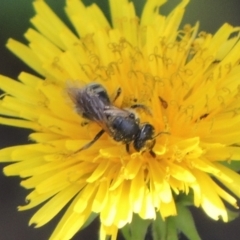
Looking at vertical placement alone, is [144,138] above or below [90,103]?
below

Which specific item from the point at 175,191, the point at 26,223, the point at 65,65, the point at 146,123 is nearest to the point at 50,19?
the point at 65,65

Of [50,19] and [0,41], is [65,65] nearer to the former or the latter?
[50,19]

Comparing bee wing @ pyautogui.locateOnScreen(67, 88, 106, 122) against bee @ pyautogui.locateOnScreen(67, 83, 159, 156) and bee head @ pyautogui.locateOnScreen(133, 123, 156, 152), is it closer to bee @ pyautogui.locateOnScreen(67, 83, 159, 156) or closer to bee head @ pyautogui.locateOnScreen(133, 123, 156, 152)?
bee @ pyautogui.locateOnScreen(67, 83, 159, 156)

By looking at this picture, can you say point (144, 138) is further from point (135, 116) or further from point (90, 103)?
point (90, 103)

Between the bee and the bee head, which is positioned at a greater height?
the bee

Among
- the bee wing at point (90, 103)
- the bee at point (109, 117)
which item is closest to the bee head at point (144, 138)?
the bee at point (109, 117)

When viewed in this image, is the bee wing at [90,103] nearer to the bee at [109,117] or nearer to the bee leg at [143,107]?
the bee at [109,117]

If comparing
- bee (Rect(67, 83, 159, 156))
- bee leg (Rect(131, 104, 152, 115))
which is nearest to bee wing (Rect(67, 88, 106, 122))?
bee (Rect(67, 83, 159, 156))

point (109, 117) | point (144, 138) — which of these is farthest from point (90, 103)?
point (144, 138)
